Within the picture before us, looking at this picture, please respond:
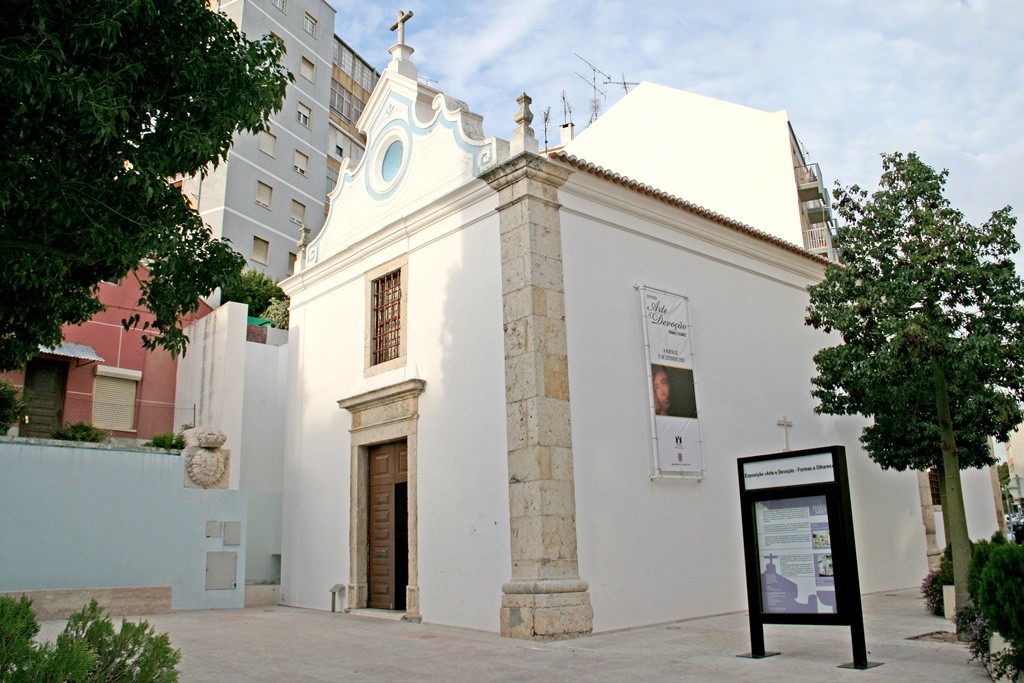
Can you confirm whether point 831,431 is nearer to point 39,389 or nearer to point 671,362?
point 671,362

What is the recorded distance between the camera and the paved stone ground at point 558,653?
21.7 ft

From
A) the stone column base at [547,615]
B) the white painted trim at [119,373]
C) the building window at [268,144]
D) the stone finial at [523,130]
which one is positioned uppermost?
the building window at [268,144]

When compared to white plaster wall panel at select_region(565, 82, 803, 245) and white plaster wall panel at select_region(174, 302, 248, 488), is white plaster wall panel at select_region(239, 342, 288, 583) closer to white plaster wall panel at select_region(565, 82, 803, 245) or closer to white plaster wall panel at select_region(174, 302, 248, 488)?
white plaster wall panel at select_region(174, 302, 248, 488)

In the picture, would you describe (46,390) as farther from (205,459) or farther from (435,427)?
(435,427)

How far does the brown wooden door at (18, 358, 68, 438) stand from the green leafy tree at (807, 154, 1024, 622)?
1416 centimetres

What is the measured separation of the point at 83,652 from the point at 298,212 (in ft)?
88.0

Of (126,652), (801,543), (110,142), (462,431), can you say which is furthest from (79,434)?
(801,543)

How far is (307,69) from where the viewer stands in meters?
30.9

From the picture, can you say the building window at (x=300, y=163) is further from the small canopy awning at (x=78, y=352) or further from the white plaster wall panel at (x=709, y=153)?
the small canopy awning at (x=78, y=352)

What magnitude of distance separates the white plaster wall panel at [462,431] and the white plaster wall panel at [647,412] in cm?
98

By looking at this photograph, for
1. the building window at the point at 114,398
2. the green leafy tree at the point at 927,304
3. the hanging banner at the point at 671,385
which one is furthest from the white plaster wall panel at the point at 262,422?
the green leafy tree at the point at 927,304

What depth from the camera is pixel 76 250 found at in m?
Answer: 7.07

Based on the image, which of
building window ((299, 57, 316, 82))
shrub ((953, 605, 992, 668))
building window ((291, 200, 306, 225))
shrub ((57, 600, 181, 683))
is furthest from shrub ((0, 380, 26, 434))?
building window ((299, 57, 316, 82))

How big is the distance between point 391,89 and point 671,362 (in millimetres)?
6153
